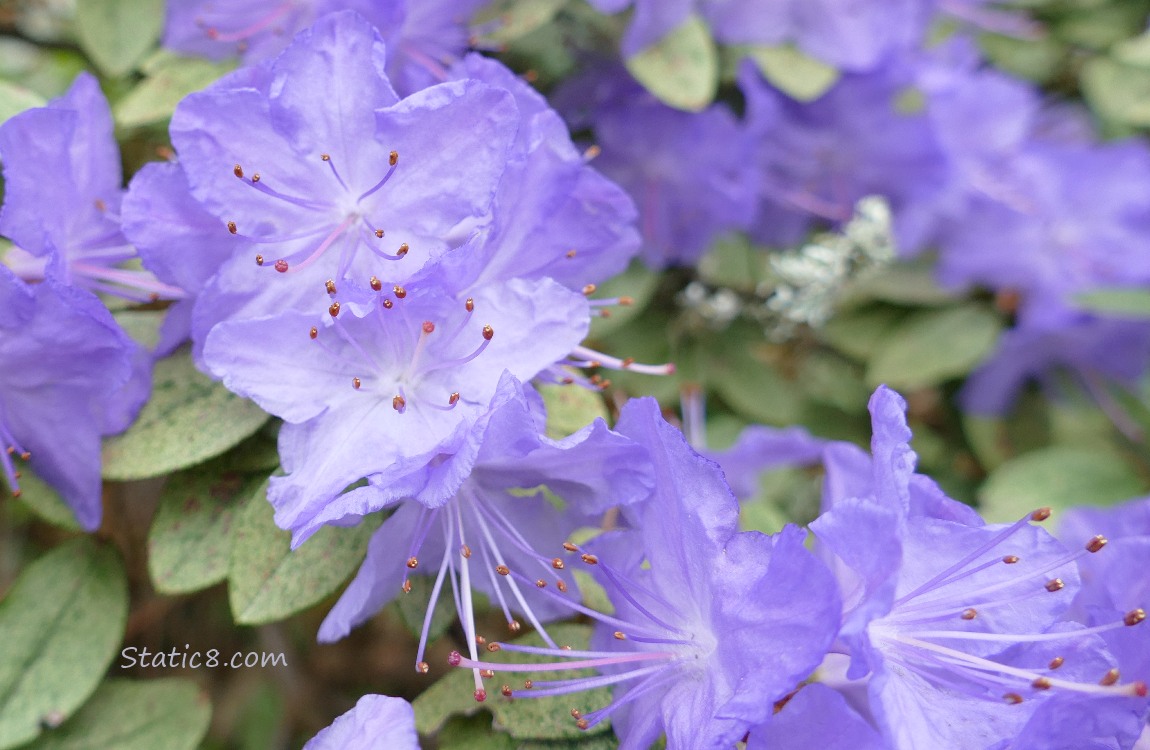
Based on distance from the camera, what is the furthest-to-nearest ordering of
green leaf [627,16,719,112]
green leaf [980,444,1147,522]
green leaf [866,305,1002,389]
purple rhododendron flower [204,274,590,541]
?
green leaf [866,305,1002,389] < green leaf [980,444,1147,522] < green leaf [627,16,719,112] < purple rhododendron flower [204,274,590,541]

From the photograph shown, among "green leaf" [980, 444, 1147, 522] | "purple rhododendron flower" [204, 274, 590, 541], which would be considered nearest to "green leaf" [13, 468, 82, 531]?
"purple rhododendron flower" [204, 274, 590, 541]

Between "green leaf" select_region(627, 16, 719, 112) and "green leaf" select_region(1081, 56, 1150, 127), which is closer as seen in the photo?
"green leaf" select_region(627, 16, 719, 112)

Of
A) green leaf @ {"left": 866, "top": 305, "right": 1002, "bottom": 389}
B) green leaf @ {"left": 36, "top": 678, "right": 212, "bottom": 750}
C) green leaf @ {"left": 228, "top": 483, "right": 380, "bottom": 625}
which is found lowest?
green leaf @ {"left": 866, "top": 305, "right": 1002, "bottom": 389}

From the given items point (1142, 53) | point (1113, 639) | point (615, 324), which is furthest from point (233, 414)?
point (1142, 53)

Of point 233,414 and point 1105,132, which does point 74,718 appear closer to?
point 233,414

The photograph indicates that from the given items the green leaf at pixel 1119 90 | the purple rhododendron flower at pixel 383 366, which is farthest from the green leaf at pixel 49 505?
the green leaf at pixel 1119 90

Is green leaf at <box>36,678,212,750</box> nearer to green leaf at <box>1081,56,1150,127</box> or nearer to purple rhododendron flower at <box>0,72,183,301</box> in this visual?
purple rhododendron flower at <box>0,72,183,301</box>
